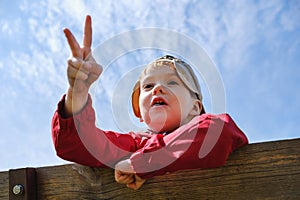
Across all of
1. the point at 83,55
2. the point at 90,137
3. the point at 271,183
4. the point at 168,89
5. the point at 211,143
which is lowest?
the point at 271,183

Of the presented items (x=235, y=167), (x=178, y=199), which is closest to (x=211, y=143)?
(x=235, y=167)

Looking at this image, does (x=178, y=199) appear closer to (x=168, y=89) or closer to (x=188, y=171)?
(x=188, y=171)

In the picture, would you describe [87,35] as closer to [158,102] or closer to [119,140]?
[119,140]

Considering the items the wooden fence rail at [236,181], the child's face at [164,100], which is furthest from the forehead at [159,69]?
the wooden fence rail at [236,181]

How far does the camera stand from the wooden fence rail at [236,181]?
128 cm

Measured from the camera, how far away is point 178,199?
4.38 feet

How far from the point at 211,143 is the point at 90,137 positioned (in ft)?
1.37

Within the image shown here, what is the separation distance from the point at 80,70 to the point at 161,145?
1.23ft

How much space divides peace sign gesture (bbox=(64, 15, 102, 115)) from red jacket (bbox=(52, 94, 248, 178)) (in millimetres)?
36

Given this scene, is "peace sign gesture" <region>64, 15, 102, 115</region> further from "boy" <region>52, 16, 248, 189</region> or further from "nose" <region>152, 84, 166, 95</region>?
"nose" <region>152, 84, 166, 95</region>

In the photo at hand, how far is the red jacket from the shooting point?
1321 millimetres

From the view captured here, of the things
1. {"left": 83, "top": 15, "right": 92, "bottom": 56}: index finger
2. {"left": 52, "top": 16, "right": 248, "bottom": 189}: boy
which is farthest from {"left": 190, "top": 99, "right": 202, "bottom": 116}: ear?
{"left": 83, "top": 15, "right": 92, "bottom": 56}: index finger

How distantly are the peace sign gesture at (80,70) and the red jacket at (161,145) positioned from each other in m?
0.04

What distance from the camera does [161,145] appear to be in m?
1.42
